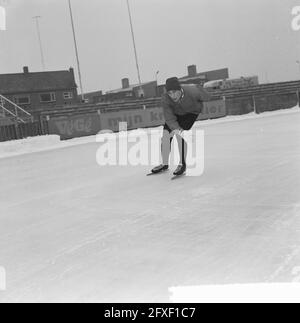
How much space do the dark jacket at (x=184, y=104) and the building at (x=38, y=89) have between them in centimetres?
3743

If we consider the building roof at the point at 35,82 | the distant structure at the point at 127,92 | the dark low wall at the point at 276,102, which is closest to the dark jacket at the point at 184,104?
the dark low wall at the point at 276,102

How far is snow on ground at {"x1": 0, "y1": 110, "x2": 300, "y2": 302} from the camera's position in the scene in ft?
8.07

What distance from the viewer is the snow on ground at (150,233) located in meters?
2.46

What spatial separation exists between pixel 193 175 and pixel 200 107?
38.2 inches

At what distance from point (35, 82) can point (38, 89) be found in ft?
4.15

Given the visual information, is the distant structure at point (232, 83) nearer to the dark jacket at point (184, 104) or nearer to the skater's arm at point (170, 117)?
the dark jacket at point (184, 104)

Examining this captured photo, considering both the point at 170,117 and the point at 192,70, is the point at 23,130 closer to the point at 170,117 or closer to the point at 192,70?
the point at 170,117

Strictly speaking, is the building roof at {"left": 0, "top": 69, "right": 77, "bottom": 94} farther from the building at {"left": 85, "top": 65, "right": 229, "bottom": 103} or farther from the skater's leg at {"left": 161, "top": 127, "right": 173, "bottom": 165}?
the skater's leg at {"left": 161, "top": 127, "right": 173, "bottom": 165}

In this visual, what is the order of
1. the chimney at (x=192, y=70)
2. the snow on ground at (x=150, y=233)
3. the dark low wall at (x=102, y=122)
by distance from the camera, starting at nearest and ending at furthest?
the snow on ground at (x=150, y=233)
the dark low wall at (x=102, y=122)
the chimney at (x=192, y=70)

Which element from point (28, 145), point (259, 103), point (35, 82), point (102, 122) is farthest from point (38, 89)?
point (28, 145)

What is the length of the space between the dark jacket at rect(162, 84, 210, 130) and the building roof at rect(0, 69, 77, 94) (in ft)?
126

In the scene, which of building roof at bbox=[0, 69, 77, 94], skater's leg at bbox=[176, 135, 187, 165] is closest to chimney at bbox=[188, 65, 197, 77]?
building roof at bbox=[0, 69, 77, 94]

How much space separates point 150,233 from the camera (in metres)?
3.38

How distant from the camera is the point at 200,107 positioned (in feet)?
19.5
